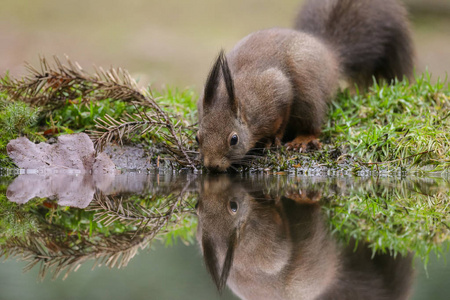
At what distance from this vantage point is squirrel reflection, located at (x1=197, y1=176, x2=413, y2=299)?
148 cm

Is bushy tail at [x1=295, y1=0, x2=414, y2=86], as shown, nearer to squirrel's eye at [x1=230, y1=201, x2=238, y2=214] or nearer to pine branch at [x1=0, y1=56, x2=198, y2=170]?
pine branch at [x1=0, y1=56, x2=198, y2=170]

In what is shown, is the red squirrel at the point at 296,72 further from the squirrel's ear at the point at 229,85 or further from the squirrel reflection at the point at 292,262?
the squirrel reflection at the point at 292,262

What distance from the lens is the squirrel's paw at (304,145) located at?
4301 mm

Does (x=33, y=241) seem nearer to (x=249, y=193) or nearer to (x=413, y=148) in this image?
(x=249, y=193)

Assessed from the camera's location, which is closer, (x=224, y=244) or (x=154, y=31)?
(x=224, y=244)

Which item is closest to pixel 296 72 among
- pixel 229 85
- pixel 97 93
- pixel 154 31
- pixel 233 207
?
pixel 229 85

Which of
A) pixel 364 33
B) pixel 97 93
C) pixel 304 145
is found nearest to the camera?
pixel 304 145

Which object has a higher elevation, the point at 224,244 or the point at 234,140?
the point at 234,140

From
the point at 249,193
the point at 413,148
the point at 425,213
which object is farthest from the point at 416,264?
the point at 413,148

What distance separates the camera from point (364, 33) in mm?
5465

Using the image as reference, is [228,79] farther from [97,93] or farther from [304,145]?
[97,93]

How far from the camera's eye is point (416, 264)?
1560mm

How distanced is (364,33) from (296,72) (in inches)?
51.3

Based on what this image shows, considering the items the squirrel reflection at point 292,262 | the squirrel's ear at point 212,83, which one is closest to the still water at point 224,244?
the squirrel reflection at point 292,262
